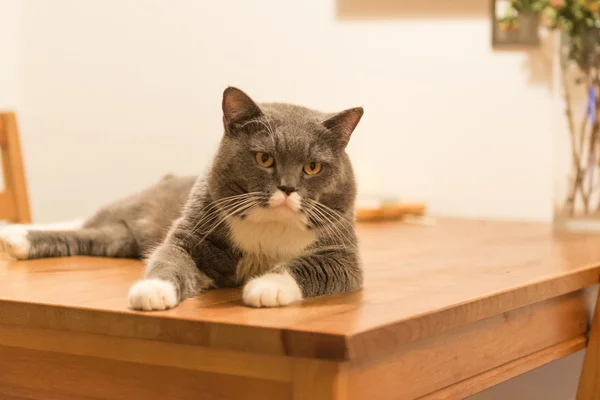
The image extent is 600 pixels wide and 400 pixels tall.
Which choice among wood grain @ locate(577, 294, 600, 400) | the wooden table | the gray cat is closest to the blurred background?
wood grain @ locate(577, 294, 600, 400)

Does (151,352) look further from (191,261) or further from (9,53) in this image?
(9,53)

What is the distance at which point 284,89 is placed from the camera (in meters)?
2.66

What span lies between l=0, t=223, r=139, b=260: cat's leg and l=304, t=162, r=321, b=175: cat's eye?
20.8 inches

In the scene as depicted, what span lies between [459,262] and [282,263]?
17.9 inches

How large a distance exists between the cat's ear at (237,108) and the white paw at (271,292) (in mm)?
247

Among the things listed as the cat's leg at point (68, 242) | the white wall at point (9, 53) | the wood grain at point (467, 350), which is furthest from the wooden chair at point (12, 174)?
the wood grain at point (467, 350)

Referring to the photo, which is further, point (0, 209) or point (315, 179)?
point (0, 209)

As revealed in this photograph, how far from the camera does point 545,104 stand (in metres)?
2.37

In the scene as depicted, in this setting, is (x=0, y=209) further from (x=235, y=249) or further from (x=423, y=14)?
(x=423, y=14)

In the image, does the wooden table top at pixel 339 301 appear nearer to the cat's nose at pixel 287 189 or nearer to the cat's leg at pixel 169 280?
the cat's leg at pixel 169 280

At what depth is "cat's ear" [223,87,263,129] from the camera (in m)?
1.22

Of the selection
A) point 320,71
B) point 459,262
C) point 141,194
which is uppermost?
point 320,71

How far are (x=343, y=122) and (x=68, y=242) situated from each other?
639 millimetres

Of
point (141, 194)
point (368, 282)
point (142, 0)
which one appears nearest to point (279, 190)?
point (368, 282)
